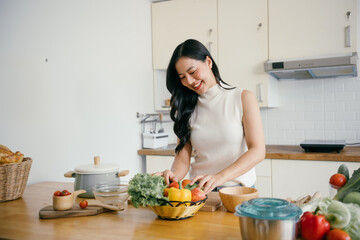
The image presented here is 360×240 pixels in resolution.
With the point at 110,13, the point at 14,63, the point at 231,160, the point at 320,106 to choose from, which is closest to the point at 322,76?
the point at 320,106

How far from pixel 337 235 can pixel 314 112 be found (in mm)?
2635

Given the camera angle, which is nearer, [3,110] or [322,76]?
[3,110]

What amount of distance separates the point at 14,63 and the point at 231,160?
142 centimetres

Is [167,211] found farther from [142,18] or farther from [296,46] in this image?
[142,18]

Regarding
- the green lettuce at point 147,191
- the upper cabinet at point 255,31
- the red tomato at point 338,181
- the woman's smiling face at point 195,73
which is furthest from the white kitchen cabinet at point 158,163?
the red tomato at point 338,181

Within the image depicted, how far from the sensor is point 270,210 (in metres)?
0.94

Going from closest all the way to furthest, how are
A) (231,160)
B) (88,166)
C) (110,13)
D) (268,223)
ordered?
Result: (268,223) → (88,166) → (231,160) → (110,13)

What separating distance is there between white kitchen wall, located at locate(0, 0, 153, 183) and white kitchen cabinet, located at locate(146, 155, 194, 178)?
13 cm

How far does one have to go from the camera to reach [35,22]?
2.12m

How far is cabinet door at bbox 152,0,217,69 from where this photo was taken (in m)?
3.36

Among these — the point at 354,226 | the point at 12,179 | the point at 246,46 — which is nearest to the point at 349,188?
the point at 354,226

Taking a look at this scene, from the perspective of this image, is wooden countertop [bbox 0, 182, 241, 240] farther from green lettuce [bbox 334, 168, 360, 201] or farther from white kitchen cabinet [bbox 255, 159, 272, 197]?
white kitchen cabinet [bbox 255, 159, 272, 197]

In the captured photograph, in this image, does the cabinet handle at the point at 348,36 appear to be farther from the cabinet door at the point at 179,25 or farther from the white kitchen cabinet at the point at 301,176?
the cabinet door at the point at 179,25

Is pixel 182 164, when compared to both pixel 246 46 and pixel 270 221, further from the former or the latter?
pixel 246 46
